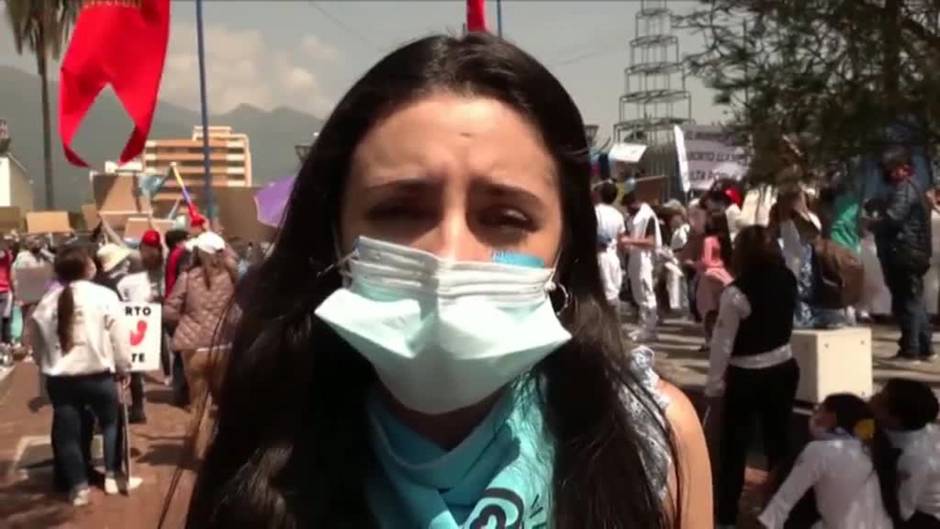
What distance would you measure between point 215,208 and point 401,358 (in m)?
18.3

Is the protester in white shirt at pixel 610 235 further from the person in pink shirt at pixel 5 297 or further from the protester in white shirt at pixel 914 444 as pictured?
the person in pink shirt at pixel 5 297

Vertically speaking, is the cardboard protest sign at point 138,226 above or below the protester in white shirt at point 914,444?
above

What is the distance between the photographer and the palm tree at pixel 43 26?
4938 mm

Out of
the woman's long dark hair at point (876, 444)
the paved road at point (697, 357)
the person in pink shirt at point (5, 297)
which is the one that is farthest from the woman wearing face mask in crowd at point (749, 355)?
the person in pink shirt at point (5, 297)

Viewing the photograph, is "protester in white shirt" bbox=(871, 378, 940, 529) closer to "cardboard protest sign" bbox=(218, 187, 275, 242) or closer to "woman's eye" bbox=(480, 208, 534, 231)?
"woman's eye" bbox=(480, 208, 534, 231)

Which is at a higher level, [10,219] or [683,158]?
[683,158]

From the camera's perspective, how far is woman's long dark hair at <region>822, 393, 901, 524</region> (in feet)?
15.5

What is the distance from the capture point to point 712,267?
Answer: 9344 millimetres

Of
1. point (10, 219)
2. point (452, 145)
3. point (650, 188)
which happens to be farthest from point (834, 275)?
point (10, 219)

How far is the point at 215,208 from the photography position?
62.8 feet

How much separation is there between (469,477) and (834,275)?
6572 millimetres

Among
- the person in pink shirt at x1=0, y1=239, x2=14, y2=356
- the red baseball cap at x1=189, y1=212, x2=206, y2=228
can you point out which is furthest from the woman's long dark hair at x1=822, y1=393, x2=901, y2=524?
the person in pink shirt at x1=0, y1=239, x2=14, y2=356

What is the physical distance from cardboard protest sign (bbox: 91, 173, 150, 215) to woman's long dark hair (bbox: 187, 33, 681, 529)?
22.0 m

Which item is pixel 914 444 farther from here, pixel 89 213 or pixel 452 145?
pixel 89 213
